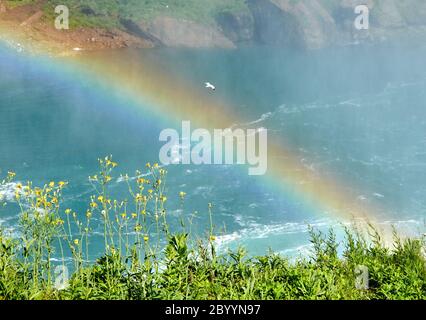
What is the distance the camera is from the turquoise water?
41.5m

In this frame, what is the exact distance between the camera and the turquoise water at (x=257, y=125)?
41.5 metres

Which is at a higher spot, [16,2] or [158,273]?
[16,2]

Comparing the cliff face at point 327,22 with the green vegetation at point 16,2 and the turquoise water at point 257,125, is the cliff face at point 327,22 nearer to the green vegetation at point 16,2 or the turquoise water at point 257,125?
the turquoise water at point 257,125

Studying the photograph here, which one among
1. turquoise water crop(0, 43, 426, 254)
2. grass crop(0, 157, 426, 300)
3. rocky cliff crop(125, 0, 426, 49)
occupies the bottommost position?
grass crop(0, 157, 426, 300)

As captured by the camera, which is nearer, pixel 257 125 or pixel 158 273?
pixel 158 273

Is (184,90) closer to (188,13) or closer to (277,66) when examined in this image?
(277,66)

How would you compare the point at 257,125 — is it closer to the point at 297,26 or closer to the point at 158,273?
the point at 158,273

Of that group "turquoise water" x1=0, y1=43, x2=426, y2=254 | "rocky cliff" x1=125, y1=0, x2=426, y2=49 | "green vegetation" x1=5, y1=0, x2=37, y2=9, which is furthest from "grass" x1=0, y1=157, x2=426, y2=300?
"green vegetation" x1=5, y1=0, x2=37, y2=9

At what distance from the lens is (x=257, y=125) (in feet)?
200

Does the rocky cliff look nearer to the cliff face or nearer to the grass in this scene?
the cliff face

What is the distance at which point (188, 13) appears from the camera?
108375mm

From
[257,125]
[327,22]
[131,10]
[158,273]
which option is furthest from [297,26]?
[158,273]

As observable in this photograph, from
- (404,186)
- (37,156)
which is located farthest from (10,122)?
(404,186)

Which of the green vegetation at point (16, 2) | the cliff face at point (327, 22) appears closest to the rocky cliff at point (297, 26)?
the cliff face at point (327, 22)
